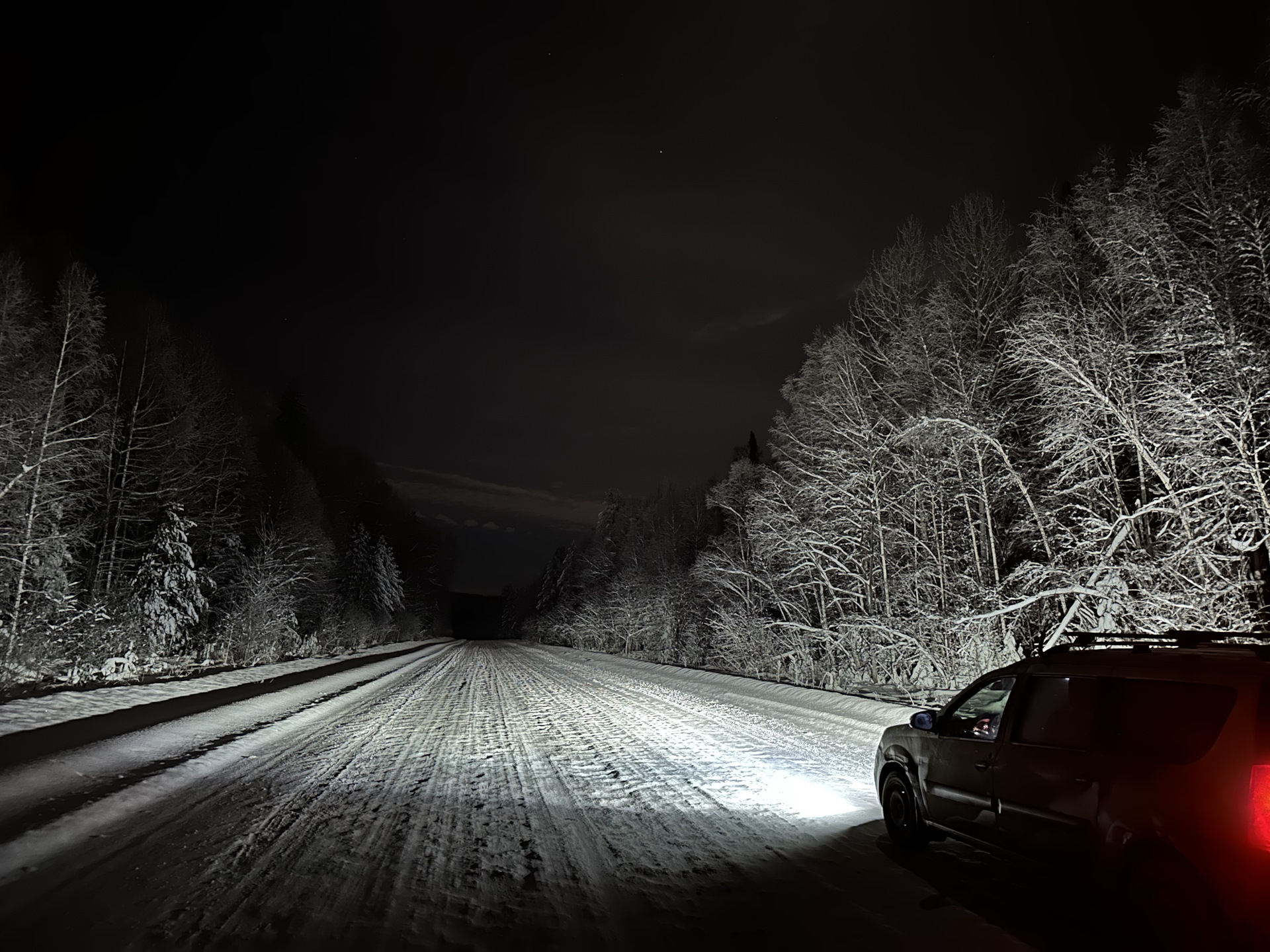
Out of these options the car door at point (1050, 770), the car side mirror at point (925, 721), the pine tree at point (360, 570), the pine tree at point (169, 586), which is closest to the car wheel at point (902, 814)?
the car side mirror at point (925, 721)

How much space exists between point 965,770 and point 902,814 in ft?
3.46

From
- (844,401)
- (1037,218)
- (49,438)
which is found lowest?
(49,438)

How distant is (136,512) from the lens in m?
27.9

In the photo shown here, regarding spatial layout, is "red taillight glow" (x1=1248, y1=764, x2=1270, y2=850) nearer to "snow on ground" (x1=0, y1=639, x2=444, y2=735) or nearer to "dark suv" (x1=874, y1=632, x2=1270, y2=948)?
"dark suv" (x1=874, y1=632, x2=1270, y2=948)

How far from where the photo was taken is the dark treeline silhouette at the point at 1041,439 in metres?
11.8

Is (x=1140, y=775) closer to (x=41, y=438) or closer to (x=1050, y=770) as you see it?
(x=1050, y=770)

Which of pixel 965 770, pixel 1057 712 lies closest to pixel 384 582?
pixel 965 770

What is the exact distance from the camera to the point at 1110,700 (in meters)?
3.97

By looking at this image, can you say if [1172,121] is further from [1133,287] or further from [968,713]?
[968,713]

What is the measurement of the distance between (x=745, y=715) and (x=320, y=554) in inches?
1341

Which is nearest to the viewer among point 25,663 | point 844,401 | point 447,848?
point 447,848

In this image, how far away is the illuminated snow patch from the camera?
648 cm

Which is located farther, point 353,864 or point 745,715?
point 745,715

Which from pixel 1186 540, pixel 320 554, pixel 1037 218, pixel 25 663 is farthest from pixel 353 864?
pixel 320 554
